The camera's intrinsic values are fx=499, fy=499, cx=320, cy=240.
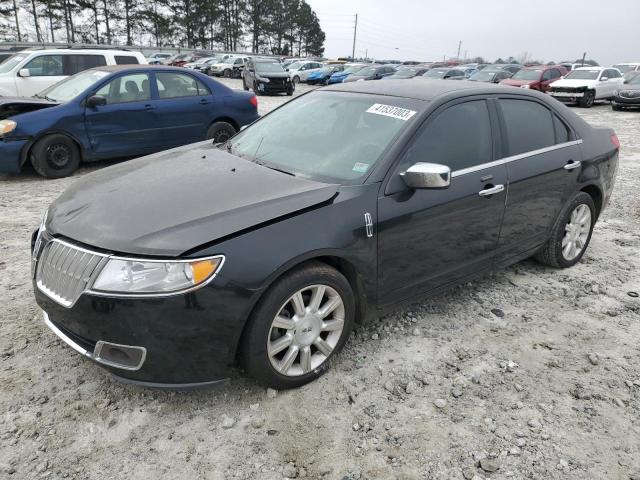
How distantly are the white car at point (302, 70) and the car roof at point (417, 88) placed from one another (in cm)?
3043

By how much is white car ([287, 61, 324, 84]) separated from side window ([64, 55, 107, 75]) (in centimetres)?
2319

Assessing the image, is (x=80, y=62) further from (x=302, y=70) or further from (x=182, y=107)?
(x=302, y=70)

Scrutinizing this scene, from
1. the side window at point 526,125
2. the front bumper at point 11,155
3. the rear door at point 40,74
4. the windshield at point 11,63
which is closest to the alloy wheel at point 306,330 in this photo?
the side window at point 526,125

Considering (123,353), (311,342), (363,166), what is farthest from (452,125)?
(123,353)

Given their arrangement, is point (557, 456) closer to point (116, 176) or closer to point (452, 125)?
point (452, 125)

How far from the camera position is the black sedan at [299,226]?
2334 mm

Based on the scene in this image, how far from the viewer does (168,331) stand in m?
2.30

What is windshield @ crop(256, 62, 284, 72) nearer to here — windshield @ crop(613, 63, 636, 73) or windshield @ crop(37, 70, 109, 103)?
windshield @ crop(37, 70, 109, 103)

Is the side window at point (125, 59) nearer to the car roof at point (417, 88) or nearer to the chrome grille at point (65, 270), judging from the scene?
the car roof at point (417, 88)

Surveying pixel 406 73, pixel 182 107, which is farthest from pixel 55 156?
pixel 406 73

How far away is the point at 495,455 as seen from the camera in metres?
2.40

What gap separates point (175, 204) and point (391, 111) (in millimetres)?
1511

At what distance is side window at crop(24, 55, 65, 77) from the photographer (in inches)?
415

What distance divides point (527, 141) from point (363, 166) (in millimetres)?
1563
